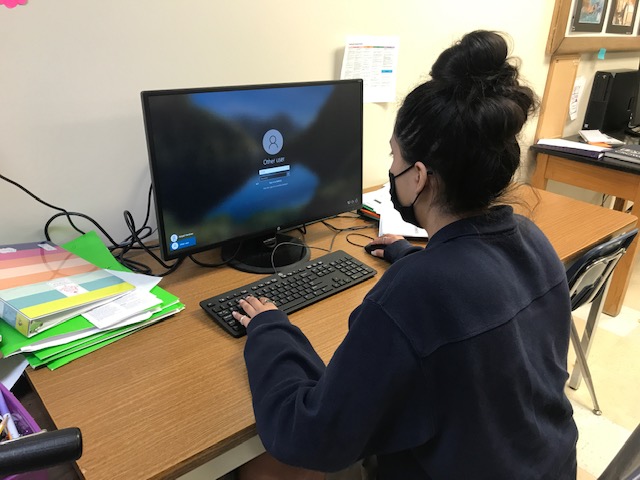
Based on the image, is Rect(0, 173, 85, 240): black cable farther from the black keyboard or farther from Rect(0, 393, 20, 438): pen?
Rect(0, 393, 20, 438): pen

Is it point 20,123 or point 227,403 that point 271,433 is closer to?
point 227,403

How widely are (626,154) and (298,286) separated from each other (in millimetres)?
1920

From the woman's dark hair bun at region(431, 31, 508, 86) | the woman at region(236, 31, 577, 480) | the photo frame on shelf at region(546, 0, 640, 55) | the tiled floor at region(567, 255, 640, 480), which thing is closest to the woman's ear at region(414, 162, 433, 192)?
the woman at region(236, 31, 577, 480)

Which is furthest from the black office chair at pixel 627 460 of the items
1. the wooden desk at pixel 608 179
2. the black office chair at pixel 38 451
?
the wooden desk at pixel 608 179

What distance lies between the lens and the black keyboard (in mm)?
1019

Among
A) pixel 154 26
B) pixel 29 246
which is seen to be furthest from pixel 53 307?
pixel 154 26

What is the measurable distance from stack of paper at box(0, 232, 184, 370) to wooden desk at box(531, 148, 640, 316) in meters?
2.09

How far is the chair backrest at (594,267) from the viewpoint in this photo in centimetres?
132

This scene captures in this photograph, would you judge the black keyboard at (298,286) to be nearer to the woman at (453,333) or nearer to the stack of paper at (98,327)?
the stack of paper at (98,327)

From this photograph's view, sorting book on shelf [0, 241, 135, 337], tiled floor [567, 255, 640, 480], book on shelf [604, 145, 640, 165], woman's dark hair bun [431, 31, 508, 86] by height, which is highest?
woman's dark hair bun [431, 31, 508, 86]

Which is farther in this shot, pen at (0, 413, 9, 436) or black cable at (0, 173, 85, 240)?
black cable at (0, 173, 85, 240)

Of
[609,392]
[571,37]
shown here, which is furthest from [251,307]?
[571,37]

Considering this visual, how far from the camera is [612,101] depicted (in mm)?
2678

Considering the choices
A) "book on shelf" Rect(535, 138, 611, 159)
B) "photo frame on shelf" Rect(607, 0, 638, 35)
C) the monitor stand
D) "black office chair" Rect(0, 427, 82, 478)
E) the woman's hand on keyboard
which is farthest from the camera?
"photo frame on shelf" Rect(607, 0, 638, 35)
